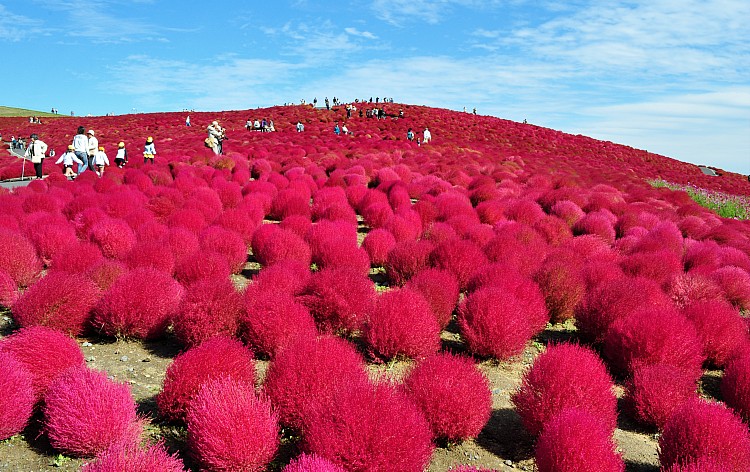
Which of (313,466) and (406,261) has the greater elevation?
(406,261)

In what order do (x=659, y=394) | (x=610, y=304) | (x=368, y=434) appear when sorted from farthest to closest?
1. (x=610, y=304)
2. (x=659, y=394)
3. (x=368, y=434)

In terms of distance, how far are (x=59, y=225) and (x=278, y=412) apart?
212 inches

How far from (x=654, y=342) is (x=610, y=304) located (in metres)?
0.87

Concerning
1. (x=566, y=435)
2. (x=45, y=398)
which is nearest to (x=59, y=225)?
(x=45, y=398)

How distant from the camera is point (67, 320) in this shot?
455 centimetres

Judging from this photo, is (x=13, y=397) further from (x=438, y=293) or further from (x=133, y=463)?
(x=438, y=293)

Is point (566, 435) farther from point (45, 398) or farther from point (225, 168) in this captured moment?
point (225, 168)

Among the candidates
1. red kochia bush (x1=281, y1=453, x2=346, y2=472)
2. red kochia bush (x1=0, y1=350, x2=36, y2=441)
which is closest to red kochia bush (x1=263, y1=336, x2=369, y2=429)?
red kochia bush (x1=281, y1=453, x2=346, y2=472)

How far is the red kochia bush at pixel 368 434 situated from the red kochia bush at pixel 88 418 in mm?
1145

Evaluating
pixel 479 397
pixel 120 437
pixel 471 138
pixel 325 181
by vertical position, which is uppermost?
pixel 471 138

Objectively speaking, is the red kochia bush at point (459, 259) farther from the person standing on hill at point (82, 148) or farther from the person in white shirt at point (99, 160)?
the person standing on hill at point (82, 148)

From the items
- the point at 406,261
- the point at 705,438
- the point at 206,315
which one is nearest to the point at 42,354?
the point at 206,315

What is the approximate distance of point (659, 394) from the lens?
377 cm

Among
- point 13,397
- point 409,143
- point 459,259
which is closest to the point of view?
point 13,397
